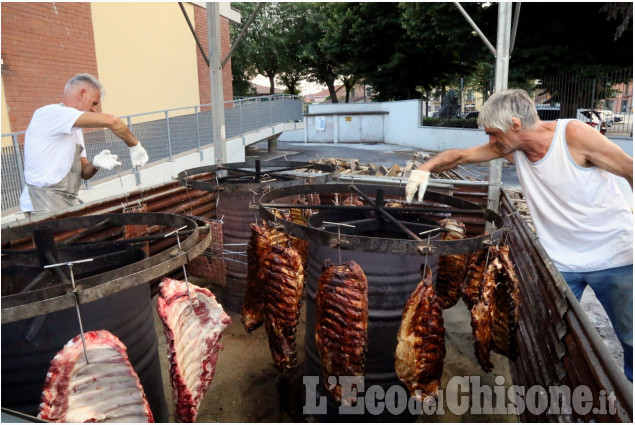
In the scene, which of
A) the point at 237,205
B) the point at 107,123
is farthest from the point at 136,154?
the point at 237,205

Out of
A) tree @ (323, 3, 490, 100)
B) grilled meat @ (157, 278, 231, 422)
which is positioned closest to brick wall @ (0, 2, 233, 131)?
grilled meat @ (157, 278, 231, 422)

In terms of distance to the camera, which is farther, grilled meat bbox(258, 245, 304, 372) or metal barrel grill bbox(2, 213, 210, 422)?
grilled meat bbox(258, 245, 304, 372)

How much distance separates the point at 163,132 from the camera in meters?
9.12

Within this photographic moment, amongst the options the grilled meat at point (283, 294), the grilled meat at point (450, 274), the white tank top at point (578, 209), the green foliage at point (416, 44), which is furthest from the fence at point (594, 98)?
the grilled meat at point (283, 294)

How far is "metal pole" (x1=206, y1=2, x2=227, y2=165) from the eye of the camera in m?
6.45

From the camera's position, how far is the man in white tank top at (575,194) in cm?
305

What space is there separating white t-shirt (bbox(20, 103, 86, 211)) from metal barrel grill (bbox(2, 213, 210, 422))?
1090 mm

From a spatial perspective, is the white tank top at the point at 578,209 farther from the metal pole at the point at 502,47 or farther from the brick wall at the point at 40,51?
the brick wall at the point at 40,51

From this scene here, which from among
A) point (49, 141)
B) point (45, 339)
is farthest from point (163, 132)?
point (45, 339)

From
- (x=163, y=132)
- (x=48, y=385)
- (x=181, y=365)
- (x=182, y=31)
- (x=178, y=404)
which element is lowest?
(x=178, y=404)

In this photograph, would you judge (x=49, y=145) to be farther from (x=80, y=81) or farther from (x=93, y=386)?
(x=93, y=386)

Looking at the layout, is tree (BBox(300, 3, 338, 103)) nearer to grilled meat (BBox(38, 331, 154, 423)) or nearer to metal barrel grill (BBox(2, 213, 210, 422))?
metal barrel grill (BBox(2, 213, 210, 422))

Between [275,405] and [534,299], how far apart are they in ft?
7.79

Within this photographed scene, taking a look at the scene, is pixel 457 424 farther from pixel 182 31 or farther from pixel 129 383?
pixel 182 31
